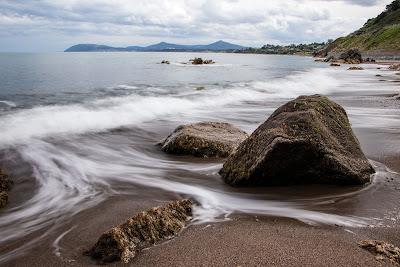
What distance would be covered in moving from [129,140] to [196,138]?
294 centimetres

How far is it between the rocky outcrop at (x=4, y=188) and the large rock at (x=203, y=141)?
3643 mm

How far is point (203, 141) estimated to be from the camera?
9320mm

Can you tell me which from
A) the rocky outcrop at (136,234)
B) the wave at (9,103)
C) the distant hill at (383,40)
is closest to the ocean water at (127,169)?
the rocky outcrop at (136,234)

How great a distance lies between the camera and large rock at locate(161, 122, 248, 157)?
9.16 meters

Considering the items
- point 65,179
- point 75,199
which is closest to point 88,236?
point 75,199

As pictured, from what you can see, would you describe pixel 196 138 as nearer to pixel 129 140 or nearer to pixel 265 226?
pixel 129 140

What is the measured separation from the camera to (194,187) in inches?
281

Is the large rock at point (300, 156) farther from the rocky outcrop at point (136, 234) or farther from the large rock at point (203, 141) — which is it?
the rocky outcrop at point (136, 234)

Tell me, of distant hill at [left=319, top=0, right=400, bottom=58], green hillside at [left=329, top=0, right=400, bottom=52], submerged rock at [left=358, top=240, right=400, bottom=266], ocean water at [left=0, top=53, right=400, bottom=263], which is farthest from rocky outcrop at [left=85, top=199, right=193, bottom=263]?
green hillside at [left=329, top=0, right=400, bottom=52]

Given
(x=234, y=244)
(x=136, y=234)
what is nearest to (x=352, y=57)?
(x=234, y=244)

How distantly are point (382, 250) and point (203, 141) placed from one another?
17.7 ft

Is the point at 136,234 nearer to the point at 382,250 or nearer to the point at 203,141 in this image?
the point at 382,250

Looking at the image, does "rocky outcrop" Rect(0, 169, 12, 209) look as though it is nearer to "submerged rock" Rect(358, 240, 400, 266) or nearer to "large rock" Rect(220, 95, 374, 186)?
"large rock" Rect(220, 95, 374, 186)

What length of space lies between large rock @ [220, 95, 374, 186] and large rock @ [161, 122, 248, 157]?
1.88 metres
